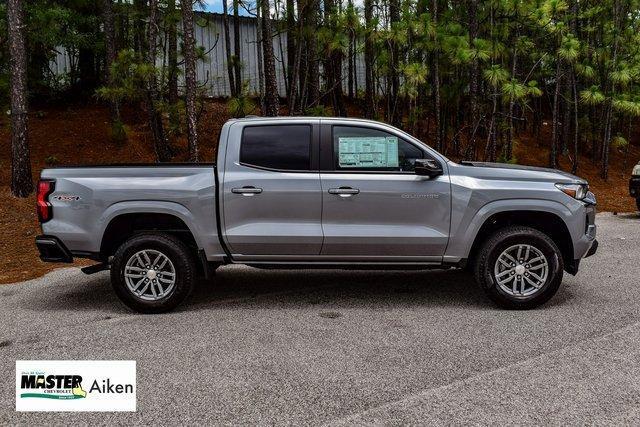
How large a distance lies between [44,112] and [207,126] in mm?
5300

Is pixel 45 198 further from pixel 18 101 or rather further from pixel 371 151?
pixel 18 101

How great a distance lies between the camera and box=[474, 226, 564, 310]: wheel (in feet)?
17.6

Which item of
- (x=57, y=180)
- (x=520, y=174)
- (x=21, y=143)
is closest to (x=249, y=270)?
(x=57, y=180)

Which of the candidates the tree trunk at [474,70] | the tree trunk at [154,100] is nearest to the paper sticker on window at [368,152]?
the tree trunk at [154,100]

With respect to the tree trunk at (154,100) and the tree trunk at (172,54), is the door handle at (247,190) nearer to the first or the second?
the tree trunk at (154,100)

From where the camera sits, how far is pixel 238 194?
5379 millimetres

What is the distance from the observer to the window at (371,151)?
552cm

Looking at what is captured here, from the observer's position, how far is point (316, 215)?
214 inches

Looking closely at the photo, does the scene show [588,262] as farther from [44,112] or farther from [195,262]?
[44,112]

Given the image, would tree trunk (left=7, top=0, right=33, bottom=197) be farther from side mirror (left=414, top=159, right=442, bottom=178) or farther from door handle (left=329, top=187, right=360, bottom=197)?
side mirror (left=414, top=159, right=442, bottom=178)

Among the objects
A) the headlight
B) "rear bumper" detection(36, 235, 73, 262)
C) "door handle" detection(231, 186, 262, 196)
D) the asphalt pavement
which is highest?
"door handle" detection(231, 186, 262, 196)

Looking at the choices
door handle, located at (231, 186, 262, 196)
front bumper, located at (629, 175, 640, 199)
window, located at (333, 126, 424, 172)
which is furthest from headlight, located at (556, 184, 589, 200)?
front bumper, located at (629, 175, 640, 199)

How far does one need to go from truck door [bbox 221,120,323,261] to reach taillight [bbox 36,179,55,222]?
1.68m

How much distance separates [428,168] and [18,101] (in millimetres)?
10019
